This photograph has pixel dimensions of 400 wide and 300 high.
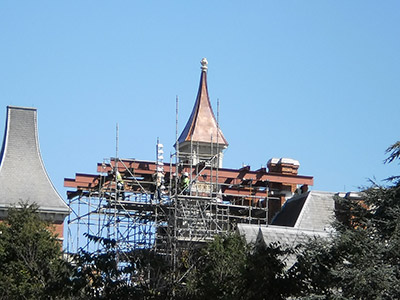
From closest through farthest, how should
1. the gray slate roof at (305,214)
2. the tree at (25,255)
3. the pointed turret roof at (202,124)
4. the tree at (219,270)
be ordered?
1. the tree at (219,270)
2. the tree at (25,255)
3. the gray slate roof at (305,214)
4. the pointed turret roof at (202,124)

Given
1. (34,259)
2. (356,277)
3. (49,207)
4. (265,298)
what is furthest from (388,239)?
(49,207)

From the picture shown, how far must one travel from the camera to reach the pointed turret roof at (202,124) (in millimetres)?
68562

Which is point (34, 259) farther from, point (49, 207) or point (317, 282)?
point (49, 207)

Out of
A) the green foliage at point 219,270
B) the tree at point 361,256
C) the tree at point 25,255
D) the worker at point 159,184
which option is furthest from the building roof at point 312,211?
the tree at point 361,256

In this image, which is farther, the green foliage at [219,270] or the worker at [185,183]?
the worker at [185,183]

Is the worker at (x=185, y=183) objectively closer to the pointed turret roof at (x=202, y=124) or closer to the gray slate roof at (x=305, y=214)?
the gray slate roof at (x=305, y=214)

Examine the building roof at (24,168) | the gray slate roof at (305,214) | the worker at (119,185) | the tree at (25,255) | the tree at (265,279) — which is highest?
the building roof at (24,168)

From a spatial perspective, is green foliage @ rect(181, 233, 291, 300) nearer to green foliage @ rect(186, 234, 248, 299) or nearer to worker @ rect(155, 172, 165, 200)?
green foliage @ rect(186, 234, 248, 299)

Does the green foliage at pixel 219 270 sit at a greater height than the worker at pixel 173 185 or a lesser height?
lesser

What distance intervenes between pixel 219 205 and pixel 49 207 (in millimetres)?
15404

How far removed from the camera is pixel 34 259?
47906 millimetres

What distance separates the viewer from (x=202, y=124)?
69562 mm

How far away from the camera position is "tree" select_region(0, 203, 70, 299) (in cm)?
4519

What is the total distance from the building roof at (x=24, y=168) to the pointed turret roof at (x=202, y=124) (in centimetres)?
863
